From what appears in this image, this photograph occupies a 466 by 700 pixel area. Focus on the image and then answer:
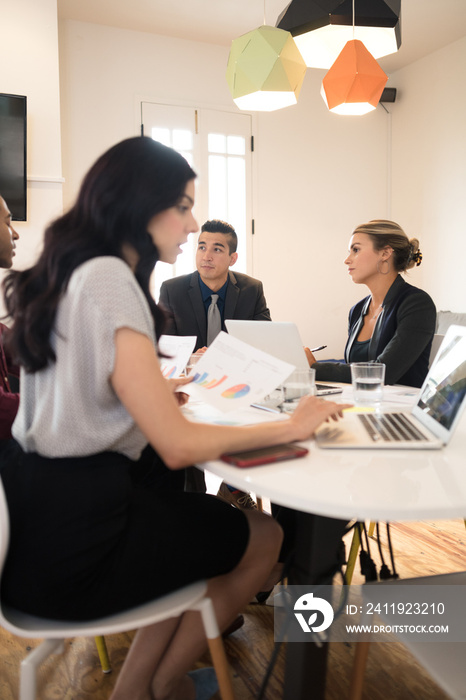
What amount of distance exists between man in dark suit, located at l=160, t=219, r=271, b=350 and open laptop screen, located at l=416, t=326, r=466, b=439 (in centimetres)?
170

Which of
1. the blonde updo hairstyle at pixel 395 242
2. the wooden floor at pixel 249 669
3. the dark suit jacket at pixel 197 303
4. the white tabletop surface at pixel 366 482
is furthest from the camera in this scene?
the dark suit jacket at pixel 197 303

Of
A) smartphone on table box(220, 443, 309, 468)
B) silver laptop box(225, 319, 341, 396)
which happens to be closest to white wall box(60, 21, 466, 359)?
silver laptop box(225, 319, 341, 396)

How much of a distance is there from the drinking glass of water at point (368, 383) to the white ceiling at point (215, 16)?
139 inches

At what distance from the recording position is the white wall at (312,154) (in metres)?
4.41

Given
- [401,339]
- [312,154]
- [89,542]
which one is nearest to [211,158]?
[312,154]

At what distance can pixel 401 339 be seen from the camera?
218cm

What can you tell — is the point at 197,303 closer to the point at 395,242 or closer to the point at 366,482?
the point at 395,242

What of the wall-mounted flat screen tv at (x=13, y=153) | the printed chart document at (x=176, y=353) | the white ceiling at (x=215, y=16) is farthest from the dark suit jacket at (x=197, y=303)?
Result: the white ceiling at (x=215, y=16)

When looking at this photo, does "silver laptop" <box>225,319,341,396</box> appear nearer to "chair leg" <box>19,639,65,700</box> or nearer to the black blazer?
the black blazer

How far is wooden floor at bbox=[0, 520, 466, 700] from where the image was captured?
4.76ft

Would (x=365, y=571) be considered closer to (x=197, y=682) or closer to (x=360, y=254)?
(x=197, y=682)

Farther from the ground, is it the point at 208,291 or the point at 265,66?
the point at 265,66

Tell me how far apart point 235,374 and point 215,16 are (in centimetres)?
396

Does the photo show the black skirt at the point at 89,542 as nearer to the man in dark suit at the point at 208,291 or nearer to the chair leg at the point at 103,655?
the chair leg at the point at 103,655
